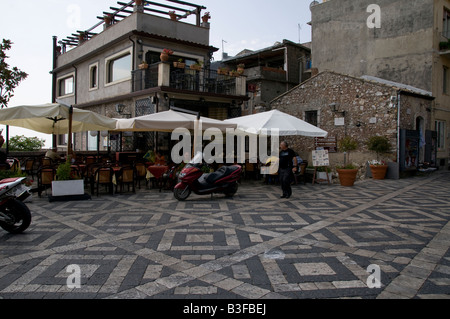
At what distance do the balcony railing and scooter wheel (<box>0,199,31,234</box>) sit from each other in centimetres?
948

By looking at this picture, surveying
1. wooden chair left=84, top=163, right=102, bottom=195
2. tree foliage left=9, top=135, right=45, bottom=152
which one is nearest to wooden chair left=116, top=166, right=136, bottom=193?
wooden chair left=84, top=163, right=102, bottom=195

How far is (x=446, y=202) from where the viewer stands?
8219 millimetres

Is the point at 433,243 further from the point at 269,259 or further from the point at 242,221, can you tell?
the point at 242,221

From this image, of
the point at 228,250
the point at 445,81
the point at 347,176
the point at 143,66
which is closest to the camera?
the point at 228,250

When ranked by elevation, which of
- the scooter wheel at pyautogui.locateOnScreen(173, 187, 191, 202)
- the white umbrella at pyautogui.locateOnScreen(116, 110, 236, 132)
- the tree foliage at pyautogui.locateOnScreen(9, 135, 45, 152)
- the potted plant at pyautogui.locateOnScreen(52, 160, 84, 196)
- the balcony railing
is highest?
the balcony railing

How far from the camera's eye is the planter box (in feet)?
26.0

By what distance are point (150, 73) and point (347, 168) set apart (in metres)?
9.42

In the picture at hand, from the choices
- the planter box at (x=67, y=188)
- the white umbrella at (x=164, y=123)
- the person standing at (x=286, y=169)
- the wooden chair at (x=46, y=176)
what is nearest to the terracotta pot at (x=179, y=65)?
the white umbrella at (x=164, y=123)

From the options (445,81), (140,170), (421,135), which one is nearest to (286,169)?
(140,170)

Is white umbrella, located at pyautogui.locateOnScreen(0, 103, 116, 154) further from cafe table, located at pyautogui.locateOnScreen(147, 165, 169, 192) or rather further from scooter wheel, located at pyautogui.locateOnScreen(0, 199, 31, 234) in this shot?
scooter wheel, located at pyautogui.locateOnScreen(0, 199, 31, 234)

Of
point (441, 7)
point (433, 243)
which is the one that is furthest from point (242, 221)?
point (441, 7)

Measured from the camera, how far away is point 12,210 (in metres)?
5.12

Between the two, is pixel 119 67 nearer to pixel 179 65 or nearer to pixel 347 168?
pixel 179 65

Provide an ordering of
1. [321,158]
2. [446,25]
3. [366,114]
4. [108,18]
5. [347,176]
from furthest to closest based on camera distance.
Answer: [108,18] < [446,25] < [366,114] < [321,158] < [347,176]
